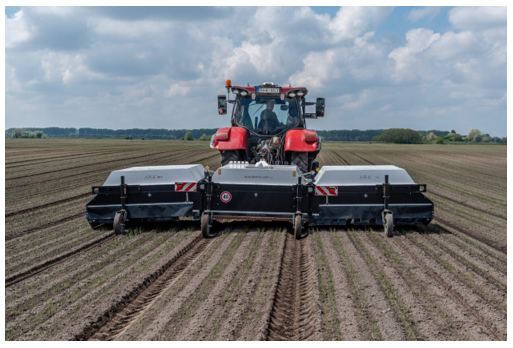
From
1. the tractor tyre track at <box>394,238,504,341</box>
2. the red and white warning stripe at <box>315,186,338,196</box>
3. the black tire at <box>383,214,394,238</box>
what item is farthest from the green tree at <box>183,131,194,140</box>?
the tractor tyre track at <box>394,238,504,341</box>

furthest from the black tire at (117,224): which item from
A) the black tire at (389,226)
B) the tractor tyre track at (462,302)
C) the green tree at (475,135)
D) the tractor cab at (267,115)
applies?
the green tree at (475,135)

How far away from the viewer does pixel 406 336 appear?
3.96m

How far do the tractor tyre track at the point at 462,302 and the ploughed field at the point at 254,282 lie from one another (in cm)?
2

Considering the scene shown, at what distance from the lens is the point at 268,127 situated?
10.5 meters

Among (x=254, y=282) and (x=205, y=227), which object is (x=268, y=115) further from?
(x=254, y=282)

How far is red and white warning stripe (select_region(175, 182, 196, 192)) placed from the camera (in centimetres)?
805

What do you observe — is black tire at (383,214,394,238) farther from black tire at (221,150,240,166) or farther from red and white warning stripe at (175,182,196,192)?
black tire at (221,150,240,166)

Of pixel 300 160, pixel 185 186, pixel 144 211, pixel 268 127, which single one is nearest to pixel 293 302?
pixel 185 186

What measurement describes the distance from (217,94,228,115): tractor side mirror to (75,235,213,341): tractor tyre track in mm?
4684

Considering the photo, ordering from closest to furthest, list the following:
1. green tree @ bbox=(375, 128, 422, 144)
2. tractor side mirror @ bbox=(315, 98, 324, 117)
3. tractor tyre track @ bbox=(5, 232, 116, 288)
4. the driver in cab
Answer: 1. tractor tyre track @ bbox=(5, 232, 116, 288)
2. the driver in cab
3. tractor side mirror @ bbox=(315, 98, 324, 117)
4. green tree @ bbox=(375, 128, 422, 144)

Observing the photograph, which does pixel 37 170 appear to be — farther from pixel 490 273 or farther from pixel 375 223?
pixel 490 273

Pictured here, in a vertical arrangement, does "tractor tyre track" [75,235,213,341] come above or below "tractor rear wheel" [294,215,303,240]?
below

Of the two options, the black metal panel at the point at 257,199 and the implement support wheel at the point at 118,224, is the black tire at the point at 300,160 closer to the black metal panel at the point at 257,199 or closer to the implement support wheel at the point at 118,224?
the black metal panel at the point at 257,199

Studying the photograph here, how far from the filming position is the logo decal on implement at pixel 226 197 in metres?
7.94
